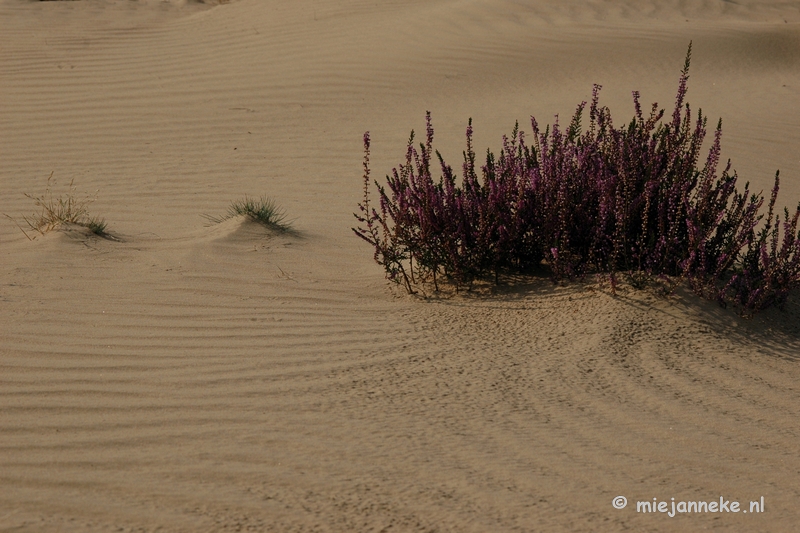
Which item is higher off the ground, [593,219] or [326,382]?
[593,219]

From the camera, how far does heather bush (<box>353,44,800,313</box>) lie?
454 centimetres

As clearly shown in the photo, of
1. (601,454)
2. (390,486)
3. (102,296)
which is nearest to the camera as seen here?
(390,486)

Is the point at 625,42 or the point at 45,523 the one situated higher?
the point at 625,42

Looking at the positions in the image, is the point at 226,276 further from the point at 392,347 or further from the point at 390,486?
the point at 390,486

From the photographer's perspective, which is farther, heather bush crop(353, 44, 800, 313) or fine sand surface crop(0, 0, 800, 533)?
heather bush crop(353, 44, 800, 313)

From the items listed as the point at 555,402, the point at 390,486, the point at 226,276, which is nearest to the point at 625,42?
the point at 226,276

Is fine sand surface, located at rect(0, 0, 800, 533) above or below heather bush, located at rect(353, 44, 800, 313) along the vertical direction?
below

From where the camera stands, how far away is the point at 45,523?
2.53 meters

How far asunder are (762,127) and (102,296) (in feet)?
27.7

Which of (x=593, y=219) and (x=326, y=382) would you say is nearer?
(x=326, y=382)

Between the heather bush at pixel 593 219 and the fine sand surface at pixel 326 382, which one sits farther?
the heather bush at pixel 593 219

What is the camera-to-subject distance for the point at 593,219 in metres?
4.74

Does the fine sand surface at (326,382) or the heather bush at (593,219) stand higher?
the heather bush at (593,219)

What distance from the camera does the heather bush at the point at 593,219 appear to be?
454cm
